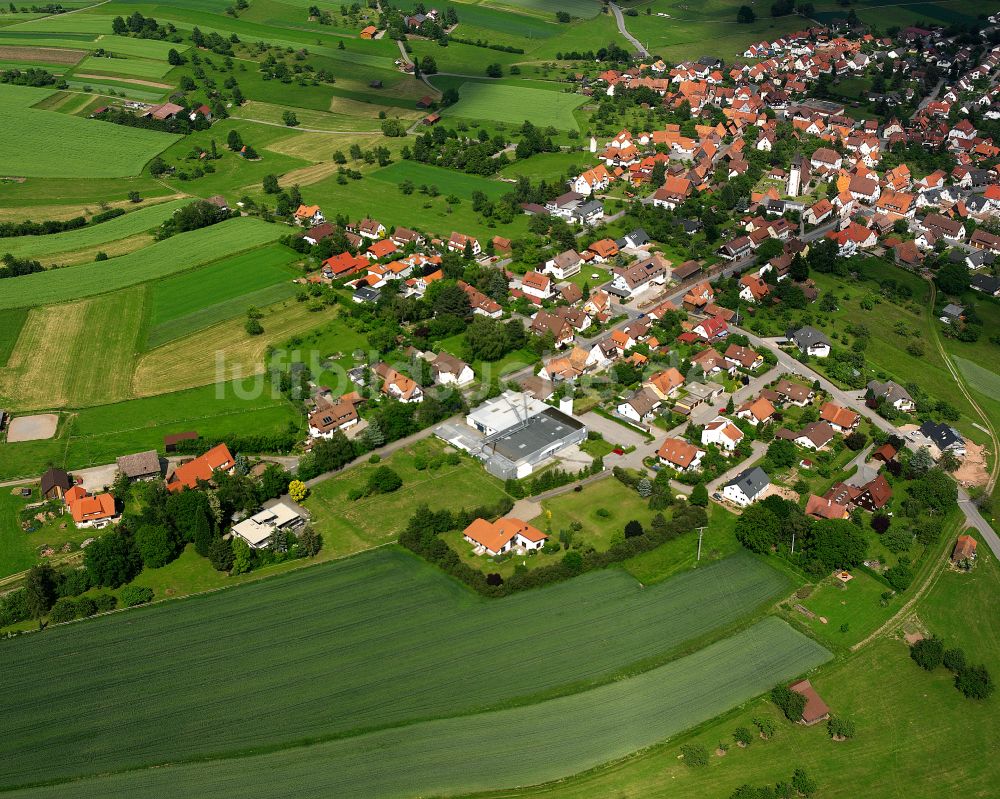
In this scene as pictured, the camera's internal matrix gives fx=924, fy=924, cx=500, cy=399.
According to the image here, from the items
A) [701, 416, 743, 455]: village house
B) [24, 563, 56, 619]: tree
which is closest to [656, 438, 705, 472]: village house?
[701, 416, 743, 455]: village house

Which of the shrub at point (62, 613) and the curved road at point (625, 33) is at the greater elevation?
the curved road at point (625, 33)

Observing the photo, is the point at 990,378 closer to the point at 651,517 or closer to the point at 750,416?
the point at 750,416

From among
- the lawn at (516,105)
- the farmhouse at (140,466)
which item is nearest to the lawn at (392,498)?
the farmhouse at (140,466)

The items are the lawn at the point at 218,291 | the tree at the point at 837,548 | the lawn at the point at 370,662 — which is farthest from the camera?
the lawn at the point at 218,291

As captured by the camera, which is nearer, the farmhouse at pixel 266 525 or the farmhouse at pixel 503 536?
the farmhouse at pixel 503 536

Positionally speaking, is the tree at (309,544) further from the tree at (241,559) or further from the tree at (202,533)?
the tree at (202,533)

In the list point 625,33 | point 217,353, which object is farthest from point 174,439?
point 625,33

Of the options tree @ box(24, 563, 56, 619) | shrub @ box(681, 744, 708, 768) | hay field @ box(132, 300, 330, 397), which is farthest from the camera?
hay field @ box(132, 300, 330, 397)

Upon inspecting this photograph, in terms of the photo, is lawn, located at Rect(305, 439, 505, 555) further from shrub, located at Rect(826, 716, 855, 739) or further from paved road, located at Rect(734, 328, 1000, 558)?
paved road, located at Rect(734, 328, 1000, 558)
